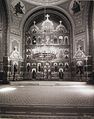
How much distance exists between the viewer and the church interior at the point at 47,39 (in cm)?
1565

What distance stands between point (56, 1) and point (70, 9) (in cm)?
177

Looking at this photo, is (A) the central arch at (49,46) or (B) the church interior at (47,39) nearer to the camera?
(B) the church interior at (47,39)

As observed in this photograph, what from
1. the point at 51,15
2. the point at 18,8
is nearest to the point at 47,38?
the point at 51,15

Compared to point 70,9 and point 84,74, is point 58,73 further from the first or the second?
point 70,9

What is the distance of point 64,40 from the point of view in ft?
60.1

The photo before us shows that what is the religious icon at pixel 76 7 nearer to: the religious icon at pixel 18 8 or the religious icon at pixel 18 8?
the religious icon at pixel 18 8

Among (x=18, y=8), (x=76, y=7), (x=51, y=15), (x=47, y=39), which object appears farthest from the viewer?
(x=51, y=15)

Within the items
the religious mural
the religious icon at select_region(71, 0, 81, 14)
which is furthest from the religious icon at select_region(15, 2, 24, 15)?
the religious icon at select_region(71, 0, 81, 14)

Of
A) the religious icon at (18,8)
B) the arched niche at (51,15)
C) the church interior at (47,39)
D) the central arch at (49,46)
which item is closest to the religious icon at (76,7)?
the church interior at (47,39)

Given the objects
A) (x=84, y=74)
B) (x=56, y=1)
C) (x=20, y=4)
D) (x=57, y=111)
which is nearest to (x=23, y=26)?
(x=20, y=4)

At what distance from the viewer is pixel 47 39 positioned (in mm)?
18484

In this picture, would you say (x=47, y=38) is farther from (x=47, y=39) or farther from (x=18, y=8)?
(x=18, y=8)

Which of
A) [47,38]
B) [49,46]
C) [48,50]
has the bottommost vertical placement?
[48,50]

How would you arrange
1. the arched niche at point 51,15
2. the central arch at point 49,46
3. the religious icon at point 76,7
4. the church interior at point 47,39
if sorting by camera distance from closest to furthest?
the church interior at point 47,39 → the religious icon at point 76,7 → the central arch at point 49,46 → the arched niche at point 51,15
